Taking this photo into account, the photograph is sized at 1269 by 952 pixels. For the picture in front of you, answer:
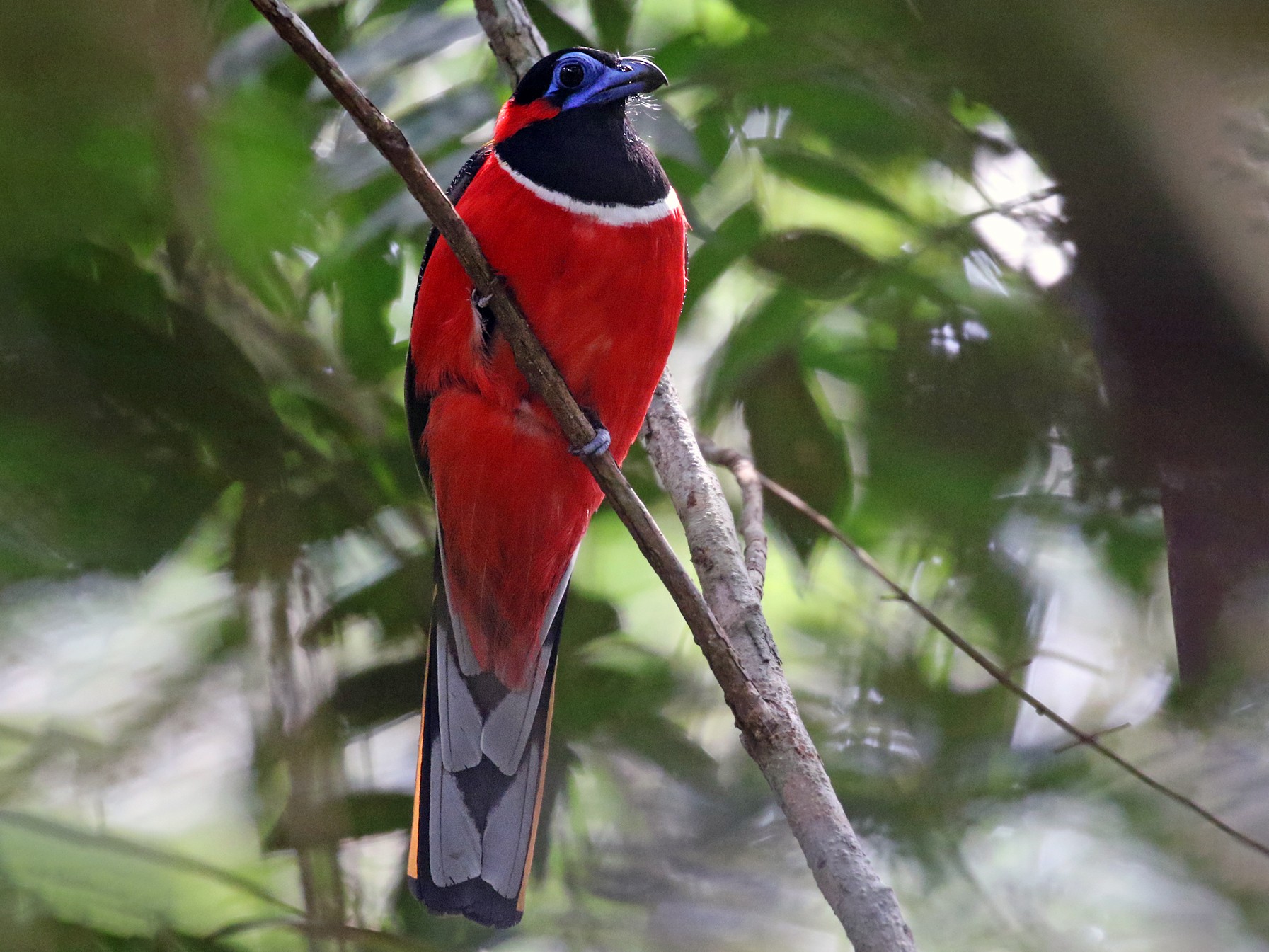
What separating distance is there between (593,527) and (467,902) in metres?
1.10

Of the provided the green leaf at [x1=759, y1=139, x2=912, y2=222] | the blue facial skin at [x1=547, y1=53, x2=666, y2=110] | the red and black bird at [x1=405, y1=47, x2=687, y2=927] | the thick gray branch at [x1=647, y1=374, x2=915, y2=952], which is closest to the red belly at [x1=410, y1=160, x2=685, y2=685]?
the red and black bird at [x1=405, y1=47, x2=687, y2=927]

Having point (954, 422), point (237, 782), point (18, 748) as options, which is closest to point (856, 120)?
point (954, 422)

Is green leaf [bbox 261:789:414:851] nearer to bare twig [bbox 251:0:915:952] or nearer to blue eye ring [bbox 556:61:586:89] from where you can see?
bare twig [bbox 251:0:915:952]

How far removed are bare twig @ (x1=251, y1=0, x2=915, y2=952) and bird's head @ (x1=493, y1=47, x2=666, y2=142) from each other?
0.56 m

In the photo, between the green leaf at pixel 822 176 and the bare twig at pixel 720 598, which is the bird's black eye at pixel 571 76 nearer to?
the green leaf at pixel 822 176

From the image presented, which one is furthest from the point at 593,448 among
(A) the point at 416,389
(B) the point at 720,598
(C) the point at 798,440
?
(C) the point at 798,440

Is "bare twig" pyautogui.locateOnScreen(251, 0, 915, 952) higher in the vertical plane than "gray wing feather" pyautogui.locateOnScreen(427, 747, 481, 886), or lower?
higher

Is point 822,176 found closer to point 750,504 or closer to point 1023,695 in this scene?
point 750,504

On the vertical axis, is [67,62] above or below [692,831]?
above

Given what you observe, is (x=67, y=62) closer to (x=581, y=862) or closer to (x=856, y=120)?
(x=856, y=120)

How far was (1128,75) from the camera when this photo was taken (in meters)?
2.04

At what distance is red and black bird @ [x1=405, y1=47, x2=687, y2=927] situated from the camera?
95.2 inches

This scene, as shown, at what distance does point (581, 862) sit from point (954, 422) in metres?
1.36

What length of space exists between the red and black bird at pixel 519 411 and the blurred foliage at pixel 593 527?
6.0 inches
